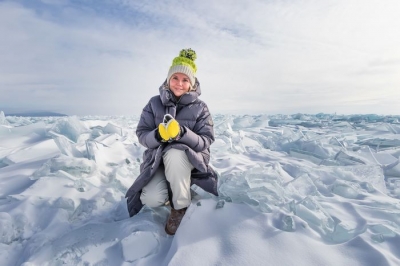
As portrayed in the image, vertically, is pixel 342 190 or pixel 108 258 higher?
pixel 342 190

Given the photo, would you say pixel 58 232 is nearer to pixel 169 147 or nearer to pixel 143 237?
pixel 143 237

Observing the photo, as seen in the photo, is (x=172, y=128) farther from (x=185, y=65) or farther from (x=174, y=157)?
(x=185, y=65)

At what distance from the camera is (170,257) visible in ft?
4.14

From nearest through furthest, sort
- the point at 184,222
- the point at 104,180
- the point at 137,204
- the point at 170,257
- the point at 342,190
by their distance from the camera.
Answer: the point at 170,257 → the point at 184,222 → the point at 137,204 → the point at 342,190 → the point at 104,180

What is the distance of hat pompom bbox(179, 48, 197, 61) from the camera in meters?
2.04

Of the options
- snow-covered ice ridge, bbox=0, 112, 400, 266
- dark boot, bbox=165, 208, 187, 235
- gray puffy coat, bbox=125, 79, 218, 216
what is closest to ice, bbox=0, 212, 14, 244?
snow-covered ice ridge, bbox=0, 112, 400, 266

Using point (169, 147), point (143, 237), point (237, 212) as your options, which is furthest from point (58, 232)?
point (237, 212)

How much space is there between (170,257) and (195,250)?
0.44ft

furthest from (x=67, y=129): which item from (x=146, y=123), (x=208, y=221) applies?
(x=208, y=221)

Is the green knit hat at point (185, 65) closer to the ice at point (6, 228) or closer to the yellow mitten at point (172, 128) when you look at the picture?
the yellow mitten at point (172, 128)

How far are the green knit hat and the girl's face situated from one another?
0.09 feet

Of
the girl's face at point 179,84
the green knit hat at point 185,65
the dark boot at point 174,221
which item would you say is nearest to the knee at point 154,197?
the dark boot at point 174,221

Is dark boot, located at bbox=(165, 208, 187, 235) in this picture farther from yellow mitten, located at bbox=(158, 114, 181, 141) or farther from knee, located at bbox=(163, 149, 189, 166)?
yellow mitten, located at bbox=(158, 114, 181, 141)

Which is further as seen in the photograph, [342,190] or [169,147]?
[342,190]
